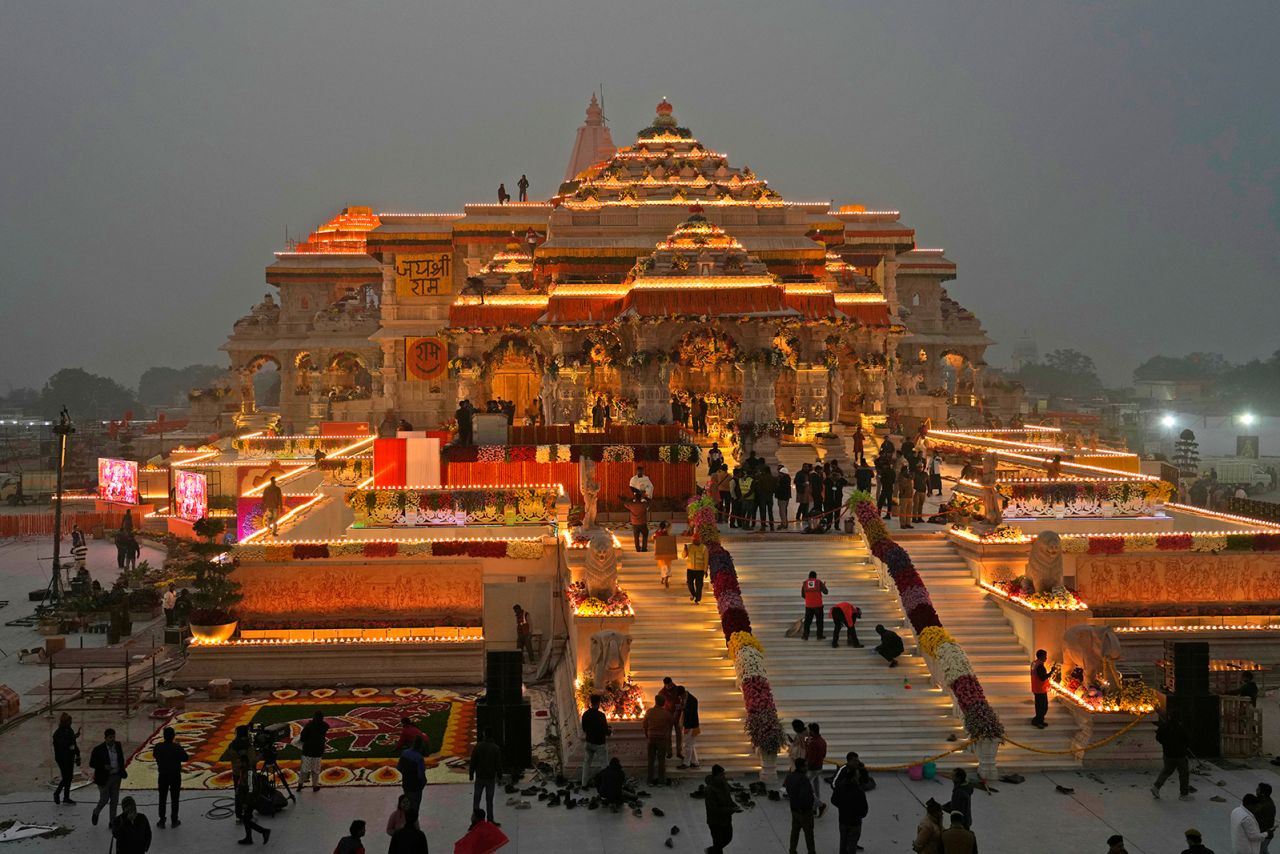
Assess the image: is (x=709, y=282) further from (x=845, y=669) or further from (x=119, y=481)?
(x=119, y=481)

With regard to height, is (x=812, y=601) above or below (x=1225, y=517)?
below

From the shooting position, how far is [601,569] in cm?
1600

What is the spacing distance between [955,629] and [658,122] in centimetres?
2539

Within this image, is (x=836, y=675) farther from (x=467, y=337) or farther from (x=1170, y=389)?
(x=1170, y=389)

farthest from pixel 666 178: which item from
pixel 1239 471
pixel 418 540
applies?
pixel 1239 471

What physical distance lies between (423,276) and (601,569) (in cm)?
2948

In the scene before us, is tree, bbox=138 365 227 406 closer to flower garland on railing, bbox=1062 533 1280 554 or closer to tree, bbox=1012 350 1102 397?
tree, bbox=1012 350 1102 397

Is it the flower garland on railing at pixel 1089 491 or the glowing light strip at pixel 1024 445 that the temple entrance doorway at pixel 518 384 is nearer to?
the glowing light strip at pixel 1024 445

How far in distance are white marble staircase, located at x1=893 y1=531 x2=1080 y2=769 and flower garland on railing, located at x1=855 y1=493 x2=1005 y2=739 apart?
275 mm

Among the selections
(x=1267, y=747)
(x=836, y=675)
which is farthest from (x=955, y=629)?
(x=1267, y=747)

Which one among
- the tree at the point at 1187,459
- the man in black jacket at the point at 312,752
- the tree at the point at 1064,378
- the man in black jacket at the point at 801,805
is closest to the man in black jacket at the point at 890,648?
the man in black jacket at the point at 801,805

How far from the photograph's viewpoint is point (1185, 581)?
1977cm

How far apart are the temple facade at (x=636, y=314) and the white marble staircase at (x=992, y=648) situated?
8.38 meters

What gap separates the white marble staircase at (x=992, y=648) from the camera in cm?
1470
